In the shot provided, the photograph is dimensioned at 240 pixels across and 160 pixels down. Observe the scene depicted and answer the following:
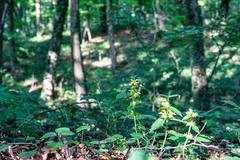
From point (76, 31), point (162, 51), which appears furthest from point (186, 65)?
point (76, 31)

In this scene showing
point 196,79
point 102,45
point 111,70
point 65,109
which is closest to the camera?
point 65,109

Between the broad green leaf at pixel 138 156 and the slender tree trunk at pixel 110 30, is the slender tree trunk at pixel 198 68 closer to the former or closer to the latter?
the broad green leaf at pixel 138 156

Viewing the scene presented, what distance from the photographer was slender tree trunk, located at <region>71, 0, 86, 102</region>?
32.4 feet

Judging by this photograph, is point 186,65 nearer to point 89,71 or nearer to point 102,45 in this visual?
point 89,71

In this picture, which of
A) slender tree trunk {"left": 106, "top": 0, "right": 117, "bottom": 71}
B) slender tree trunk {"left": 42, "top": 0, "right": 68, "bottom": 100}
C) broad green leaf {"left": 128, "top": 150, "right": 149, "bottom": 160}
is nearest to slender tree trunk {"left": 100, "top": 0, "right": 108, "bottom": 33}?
slender tree trunk {"left": 106, "top": 0, "right": 117, "bottom": 71}

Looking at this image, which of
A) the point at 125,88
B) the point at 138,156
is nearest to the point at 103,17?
the point at 125,88

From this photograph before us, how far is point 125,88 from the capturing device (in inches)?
122

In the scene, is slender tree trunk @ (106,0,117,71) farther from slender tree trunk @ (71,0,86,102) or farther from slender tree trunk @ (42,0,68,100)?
slender tree trunk @ (71,0,86,102)

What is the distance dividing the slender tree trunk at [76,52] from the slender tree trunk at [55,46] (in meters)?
3.45

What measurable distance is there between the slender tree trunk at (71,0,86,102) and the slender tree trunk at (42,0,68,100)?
345cm

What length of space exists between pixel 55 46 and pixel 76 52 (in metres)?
4.08

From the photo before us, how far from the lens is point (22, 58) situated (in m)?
23.5

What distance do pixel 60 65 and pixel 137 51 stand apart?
468 centimetres

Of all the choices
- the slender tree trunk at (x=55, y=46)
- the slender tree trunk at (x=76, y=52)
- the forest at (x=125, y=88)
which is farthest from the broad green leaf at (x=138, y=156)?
the slender tree trunk at (x=55, y=46)
